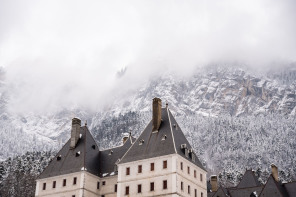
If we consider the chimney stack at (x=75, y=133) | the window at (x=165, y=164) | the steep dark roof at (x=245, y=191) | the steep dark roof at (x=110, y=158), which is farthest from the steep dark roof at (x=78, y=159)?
the steep dark roof at (x=245, y=191)

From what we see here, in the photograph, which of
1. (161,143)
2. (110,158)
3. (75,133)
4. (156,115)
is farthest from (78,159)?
(161,143)

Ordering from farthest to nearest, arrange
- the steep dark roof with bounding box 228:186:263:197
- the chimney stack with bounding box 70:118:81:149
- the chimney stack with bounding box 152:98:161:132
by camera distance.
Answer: the steep dark roof with bounding box 228:186:263:197
the chimney stack with bounding box 70:118:81:149
the chimney stack with bounding box 152:98:161:132

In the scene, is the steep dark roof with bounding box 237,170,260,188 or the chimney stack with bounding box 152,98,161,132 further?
the steep dark roof with bounding box 237,170,260,188

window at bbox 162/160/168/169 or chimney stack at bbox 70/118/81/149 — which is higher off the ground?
chimney stack at bbox 70/118/81/149

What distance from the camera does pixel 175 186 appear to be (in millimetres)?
67375

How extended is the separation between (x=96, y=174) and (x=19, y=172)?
66.3 meters

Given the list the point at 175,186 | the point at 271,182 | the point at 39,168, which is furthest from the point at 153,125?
the point at 39,168

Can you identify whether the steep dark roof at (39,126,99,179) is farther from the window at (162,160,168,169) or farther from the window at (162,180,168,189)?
the window at (162,180,168,189)

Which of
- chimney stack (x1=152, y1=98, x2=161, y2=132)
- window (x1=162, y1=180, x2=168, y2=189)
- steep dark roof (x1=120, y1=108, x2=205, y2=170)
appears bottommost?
window (x1=162, y1=180, x2=168, y2=189)

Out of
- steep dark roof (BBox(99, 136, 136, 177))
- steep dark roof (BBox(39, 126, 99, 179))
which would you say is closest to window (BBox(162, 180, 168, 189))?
steep dark roof (BBox(99, 136, 136, 177))

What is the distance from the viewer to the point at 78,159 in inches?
3246

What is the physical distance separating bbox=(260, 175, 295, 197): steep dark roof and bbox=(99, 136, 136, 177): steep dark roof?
A: 26931 millimetres

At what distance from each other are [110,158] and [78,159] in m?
6.14

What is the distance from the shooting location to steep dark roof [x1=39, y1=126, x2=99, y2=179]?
8131 centimetres
